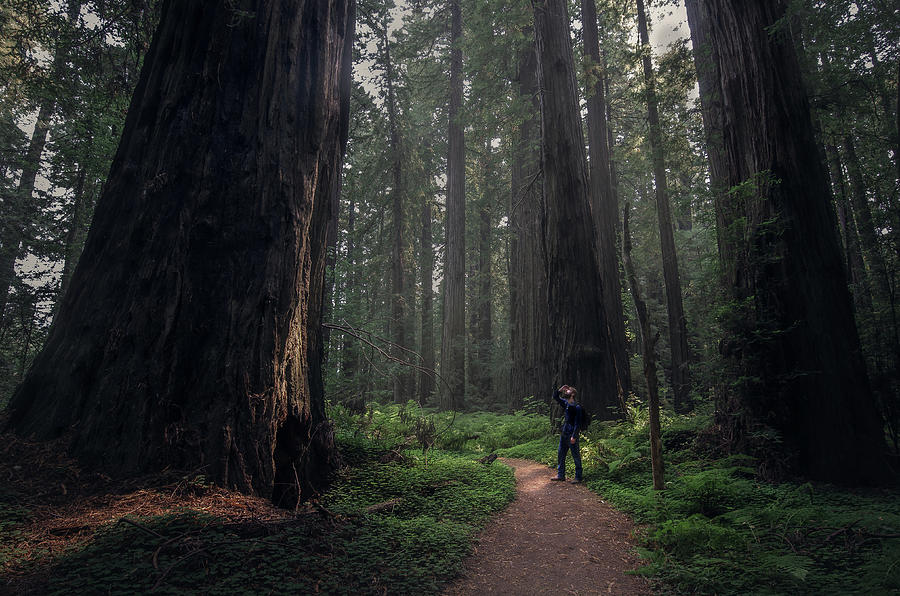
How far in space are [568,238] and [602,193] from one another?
5.11m

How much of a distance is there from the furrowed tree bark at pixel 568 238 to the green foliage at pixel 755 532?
11.5ft

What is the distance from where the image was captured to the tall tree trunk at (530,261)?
13.1 meters

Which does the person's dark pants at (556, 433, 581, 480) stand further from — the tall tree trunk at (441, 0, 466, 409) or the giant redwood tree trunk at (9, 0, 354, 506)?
the tall tree trunk at (441, 0, 466, 409)

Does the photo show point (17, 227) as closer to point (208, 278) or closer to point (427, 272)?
point (208, 278)

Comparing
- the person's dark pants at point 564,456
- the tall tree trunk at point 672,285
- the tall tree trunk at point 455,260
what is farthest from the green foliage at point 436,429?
the tall tree trunk at point 672,285

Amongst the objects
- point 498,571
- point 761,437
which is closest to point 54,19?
point 498,571

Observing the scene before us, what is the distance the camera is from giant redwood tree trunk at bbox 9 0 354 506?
135 inches

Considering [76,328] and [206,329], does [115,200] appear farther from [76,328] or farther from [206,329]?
[206,329]

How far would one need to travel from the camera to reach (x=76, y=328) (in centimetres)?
365

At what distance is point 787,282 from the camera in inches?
204

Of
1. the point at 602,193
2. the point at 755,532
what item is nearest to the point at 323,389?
the point at 755,532

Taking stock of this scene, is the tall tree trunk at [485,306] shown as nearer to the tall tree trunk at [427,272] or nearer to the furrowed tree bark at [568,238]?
the tall tree trunk at [427,272]

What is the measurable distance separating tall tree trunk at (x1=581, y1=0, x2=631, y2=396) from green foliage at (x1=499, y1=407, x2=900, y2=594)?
6.77 m

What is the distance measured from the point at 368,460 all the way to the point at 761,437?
472 cm
